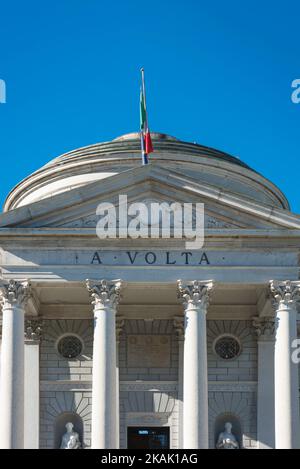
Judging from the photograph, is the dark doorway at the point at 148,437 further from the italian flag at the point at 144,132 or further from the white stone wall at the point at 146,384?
the italian flag at the point at 144,132

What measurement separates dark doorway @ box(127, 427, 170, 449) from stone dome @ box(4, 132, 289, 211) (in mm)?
11564

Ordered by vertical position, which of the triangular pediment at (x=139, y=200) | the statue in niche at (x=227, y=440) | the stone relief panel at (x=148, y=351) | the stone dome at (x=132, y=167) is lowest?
the statue in niche at (x=227, y=440)

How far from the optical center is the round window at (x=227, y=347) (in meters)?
41.0

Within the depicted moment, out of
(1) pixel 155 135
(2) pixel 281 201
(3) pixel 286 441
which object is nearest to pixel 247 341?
(3) pixel 286 441

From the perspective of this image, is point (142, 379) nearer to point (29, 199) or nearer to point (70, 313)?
point (70, 313)

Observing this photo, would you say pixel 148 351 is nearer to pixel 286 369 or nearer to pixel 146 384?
pixel 146 384

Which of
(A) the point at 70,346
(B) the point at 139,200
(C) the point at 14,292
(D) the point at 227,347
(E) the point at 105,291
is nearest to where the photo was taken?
(C) the point at 14,292

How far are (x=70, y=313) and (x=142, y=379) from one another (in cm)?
395

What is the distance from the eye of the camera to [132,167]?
149ft

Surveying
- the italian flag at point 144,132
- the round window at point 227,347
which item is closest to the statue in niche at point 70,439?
the round window at point 227,347

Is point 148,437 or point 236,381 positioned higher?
point 236,381

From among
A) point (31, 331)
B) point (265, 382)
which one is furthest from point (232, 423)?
point (31, 331)

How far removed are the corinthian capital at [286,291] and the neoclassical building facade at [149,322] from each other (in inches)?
1.4

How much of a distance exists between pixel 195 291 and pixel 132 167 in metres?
10.8
